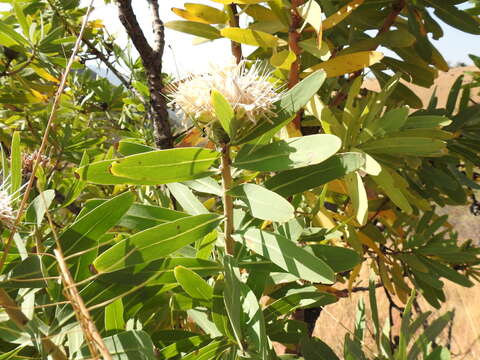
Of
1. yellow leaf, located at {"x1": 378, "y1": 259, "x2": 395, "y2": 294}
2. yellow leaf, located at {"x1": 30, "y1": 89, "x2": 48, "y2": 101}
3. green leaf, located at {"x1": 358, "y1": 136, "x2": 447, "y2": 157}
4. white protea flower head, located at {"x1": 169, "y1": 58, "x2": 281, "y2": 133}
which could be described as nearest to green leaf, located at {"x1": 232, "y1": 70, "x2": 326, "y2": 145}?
white protea flower head, located at {"x1": 169, "y1": 58, "x2": 281, "y2": 133}

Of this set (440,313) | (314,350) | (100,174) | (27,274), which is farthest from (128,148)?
(440,313)

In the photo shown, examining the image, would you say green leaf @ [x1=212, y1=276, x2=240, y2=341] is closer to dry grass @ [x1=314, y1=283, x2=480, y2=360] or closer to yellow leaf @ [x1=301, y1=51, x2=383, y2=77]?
yellow leaf @ [x1=301, y1=51, x2=383, y2=77]

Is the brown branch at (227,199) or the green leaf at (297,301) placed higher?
the brown branch at (227,199)

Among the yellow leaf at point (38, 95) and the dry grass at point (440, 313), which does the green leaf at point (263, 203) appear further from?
the dry grass at point (440, 313)

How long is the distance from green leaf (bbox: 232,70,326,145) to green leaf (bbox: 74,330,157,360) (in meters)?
0.20

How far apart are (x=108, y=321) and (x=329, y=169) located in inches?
10.6

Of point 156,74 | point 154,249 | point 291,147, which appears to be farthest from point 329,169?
point 156,74

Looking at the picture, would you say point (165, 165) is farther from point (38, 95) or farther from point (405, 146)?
point (38, 95)

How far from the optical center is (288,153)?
36 cm

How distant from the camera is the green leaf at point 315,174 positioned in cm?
36

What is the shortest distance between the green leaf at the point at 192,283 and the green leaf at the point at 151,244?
2 cm

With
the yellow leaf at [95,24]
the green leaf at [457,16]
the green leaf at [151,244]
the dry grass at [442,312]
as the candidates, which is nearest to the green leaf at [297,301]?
the green leaf at [151,244]

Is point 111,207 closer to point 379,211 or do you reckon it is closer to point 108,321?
point 108,321

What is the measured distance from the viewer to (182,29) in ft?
1.96
